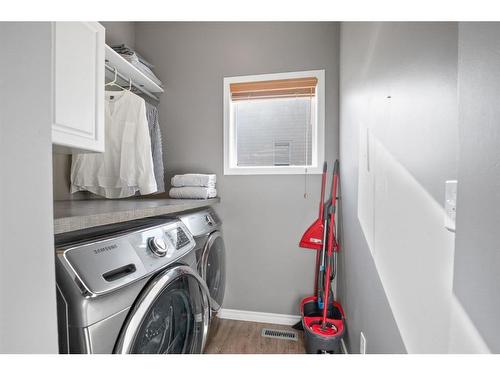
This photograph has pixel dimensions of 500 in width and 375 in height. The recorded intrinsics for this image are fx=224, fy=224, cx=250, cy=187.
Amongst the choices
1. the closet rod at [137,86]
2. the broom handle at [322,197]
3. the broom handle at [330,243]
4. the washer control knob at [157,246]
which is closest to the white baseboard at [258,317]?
the broom handle at [330,243]

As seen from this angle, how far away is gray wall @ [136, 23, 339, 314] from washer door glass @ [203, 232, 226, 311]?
163 millimetres

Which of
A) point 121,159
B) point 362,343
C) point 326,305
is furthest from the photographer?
point 121,159

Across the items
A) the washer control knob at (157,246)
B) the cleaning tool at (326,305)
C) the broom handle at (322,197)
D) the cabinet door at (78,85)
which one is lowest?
the cleaning tool at (326,305)

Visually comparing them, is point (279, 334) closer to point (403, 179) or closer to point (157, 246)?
point (157, 246)

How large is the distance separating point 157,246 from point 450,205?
908 millimetres

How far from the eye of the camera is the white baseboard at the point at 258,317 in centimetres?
188

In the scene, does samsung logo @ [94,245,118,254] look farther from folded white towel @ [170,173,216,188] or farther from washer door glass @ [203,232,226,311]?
folded white towel @ [170,173,216,188]

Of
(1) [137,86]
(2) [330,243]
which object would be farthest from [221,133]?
Result: (2) [330,243]

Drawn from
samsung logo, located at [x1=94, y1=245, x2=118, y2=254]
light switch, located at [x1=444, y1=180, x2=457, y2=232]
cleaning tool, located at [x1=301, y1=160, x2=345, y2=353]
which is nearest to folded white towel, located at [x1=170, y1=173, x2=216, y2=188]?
cleaning tool, located at [x1=301, y1=160, x2=345, y2=353]

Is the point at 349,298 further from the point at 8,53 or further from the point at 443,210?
the point at 8,53

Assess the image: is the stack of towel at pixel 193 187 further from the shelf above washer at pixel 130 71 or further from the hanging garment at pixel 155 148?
the shelf above washer at pixel 130 71

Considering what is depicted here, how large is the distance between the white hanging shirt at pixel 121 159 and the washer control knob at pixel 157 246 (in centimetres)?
79

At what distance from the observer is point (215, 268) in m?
1.71
